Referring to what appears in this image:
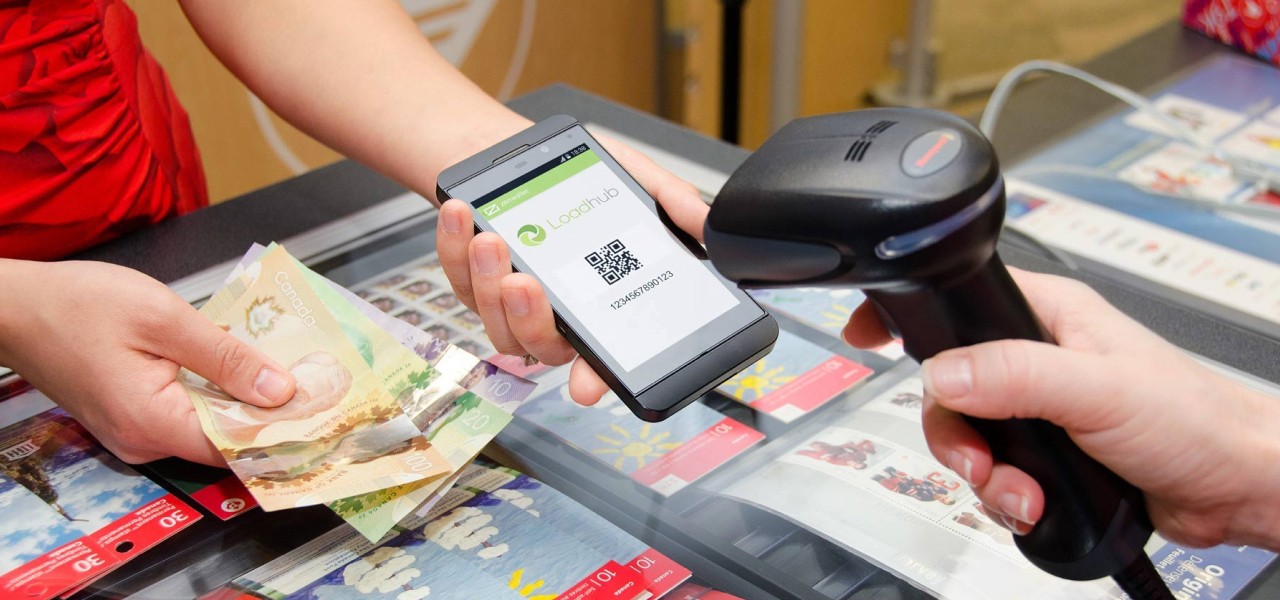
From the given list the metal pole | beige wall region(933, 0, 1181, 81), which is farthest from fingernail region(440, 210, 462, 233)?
beige wall region(933, 0, 1181, 81)

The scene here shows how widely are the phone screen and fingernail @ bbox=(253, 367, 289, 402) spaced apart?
0.54 feet

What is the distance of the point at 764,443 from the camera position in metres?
0.72

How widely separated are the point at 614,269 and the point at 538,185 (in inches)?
3.4

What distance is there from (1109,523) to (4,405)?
690 millimetres

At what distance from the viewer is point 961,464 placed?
604mm

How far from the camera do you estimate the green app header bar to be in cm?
74

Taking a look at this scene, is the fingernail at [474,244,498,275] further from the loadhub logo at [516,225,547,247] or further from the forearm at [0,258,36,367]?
the forearm at [0,258,36,367]

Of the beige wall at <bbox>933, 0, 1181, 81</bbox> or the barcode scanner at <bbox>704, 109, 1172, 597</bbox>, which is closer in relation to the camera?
the barcode scanner at <bbox>704, 109, 1172, 597</bbox>

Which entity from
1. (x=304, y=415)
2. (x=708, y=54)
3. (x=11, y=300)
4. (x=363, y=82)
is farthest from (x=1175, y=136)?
(x=708, y=54)

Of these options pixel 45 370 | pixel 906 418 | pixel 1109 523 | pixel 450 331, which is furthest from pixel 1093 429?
pixel 45 370

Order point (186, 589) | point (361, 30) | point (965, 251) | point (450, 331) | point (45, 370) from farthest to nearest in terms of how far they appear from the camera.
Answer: point (361, 30)
point (450, 331)
point (45, 370)
point (186, 589)
point (965, 251)

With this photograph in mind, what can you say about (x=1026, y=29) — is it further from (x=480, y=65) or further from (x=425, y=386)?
(x=425, y=386)

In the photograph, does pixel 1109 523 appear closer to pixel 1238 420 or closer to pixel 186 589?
pixel 1238 420

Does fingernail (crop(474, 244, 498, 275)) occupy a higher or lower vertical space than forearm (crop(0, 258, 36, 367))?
lower
